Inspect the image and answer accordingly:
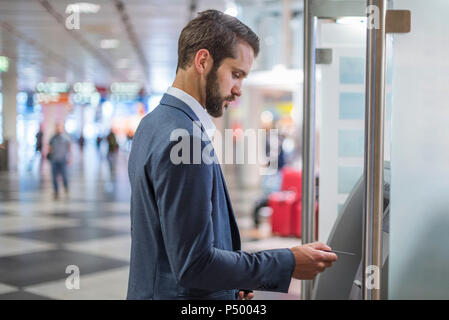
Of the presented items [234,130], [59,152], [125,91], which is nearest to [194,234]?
[234,130]

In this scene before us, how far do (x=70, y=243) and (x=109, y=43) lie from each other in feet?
27.2

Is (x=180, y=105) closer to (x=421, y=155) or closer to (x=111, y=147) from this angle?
(x=421, y=155)

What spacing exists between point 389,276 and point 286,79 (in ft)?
24.6

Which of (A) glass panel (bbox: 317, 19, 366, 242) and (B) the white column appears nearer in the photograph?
(A) glass panel (bbox: 317, 19, 366, 242)

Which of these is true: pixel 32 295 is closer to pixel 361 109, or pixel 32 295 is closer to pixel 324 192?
pixel 324 192

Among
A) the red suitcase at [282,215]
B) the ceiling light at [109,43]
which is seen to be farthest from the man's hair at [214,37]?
the ceiling light at [109,43]

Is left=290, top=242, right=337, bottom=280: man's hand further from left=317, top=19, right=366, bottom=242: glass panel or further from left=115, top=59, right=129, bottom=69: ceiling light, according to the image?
left=115, top=59, right=129, bottom=69: ceiling light

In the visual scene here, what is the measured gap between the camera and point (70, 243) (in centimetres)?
755

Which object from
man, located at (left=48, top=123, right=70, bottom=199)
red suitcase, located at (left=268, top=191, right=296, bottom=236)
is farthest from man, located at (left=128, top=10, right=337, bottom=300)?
man, located at (left=48, top=123, right=70, bottom=199)

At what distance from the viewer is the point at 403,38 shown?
2.80m

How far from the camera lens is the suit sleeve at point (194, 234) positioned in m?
1.35

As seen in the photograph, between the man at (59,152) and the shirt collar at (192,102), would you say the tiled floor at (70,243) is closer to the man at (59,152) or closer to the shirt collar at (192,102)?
A: the man at (59,152)

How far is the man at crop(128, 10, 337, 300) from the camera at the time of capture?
136 centimetres

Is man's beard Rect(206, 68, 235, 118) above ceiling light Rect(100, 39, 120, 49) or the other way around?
the other way around
